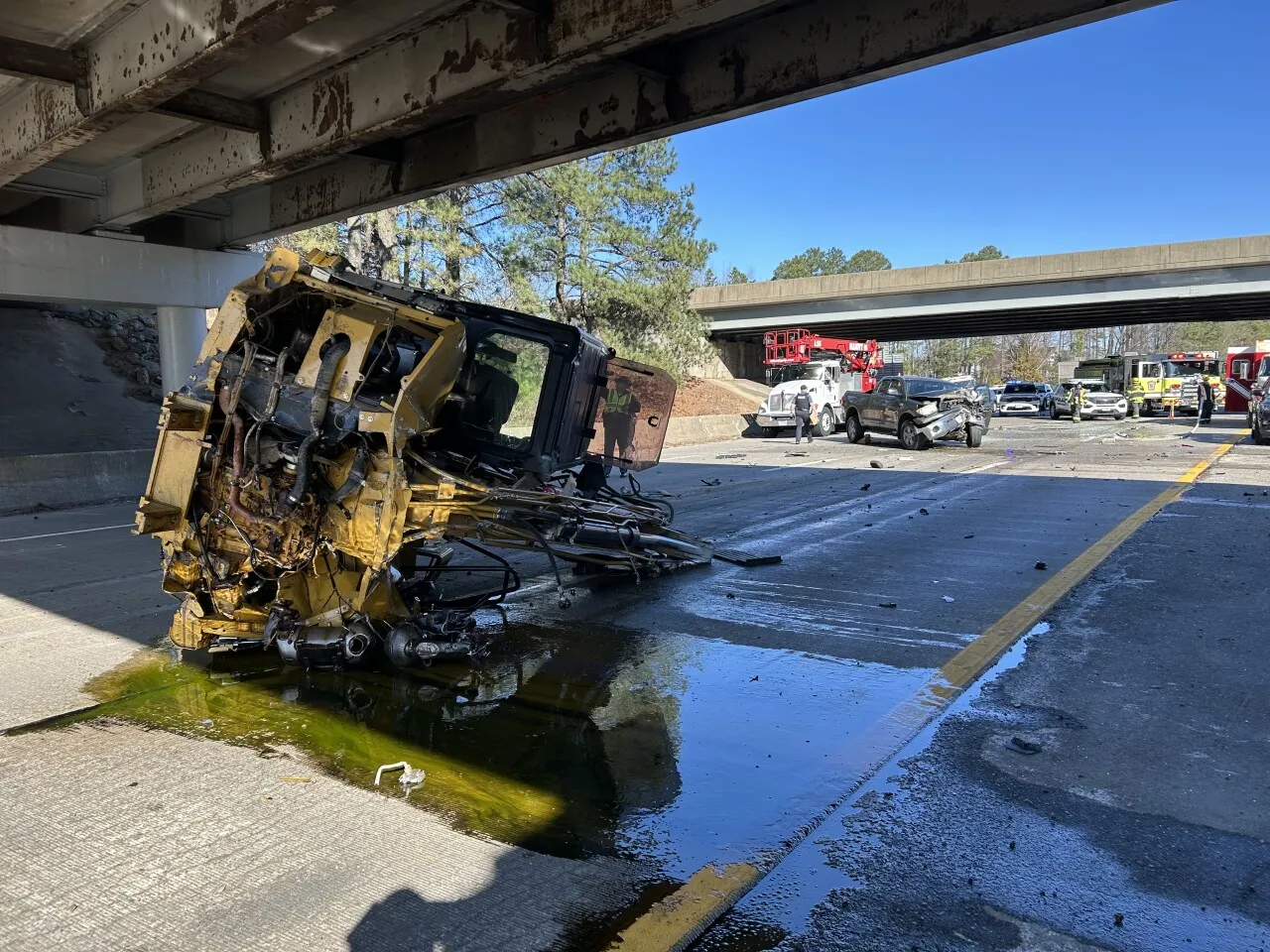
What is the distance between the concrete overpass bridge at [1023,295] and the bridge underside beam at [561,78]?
34814 millimetres

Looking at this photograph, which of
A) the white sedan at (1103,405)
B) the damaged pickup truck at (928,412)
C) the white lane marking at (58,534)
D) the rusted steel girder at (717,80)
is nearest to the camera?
the rusted steel girder at (717,80)

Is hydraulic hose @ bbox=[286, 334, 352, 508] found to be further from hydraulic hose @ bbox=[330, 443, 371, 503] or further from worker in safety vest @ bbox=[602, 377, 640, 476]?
worker in safety vest @ bbox=[602, 377, 640, 476]

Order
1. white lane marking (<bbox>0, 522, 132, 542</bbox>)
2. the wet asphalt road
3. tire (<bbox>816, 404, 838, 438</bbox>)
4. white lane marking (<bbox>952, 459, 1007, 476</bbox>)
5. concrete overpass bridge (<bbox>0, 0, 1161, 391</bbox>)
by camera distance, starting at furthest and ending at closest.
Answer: tire (<bbox>816, 404, 838, 438</bbox>), white lane marking (<bbox>952, 459, 1007, 476</bbox>), white lane marking (<bbox>0, 522, 132, 542</bbox>), concrete overpass bridge (<bbox>0, 0, 1161, 391</bbox>), the wet asphalt road

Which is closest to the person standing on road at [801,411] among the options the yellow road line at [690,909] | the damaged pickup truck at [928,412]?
the damaged pickup truck at [928,412]

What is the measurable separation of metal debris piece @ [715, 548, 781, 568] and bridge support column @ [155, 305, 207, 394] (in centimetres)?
1178

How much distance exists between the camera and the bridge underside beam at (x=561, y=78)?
6.28 meters

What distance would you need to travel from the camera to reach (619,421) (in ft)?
25.3

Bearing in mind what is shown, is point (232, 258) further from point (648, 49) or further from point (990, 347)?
point (990, 347)

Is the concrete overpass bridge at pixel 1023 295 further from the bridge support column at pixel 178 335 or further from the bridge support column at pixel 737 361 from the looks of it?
the bridge support column at pixel 178 335

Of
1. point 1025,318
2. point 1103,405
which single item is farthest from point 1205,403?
point 1025,318

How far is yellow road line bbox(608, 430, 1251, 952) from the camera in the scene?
2.79m

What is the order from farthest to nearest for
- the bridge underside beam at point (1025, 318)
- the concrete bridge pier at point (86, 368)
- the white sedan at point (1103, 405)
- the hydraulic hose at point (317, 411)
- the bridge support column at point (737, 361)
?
the bridge support column at point (737, 361) → the bridge underside beam at point (1025, 318) → the white sedan at point (1103, 405) → the concrete bridge pier at point (86, 368) → the hydraulic hose at point (317, 411)

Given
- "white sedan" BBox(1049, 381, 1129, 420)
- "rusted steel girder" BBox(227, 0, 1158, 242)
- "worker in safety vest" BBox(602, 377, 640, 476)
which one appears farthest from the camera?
"white sedan" BBox(1049, 381, 1129, 420)

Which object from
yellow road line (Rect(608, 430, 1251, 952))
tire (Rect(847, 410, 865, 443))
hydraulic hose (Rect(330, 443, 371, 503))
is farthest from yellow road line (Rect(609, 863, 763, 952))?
tire (Rect(847, 410, 865, 443))
